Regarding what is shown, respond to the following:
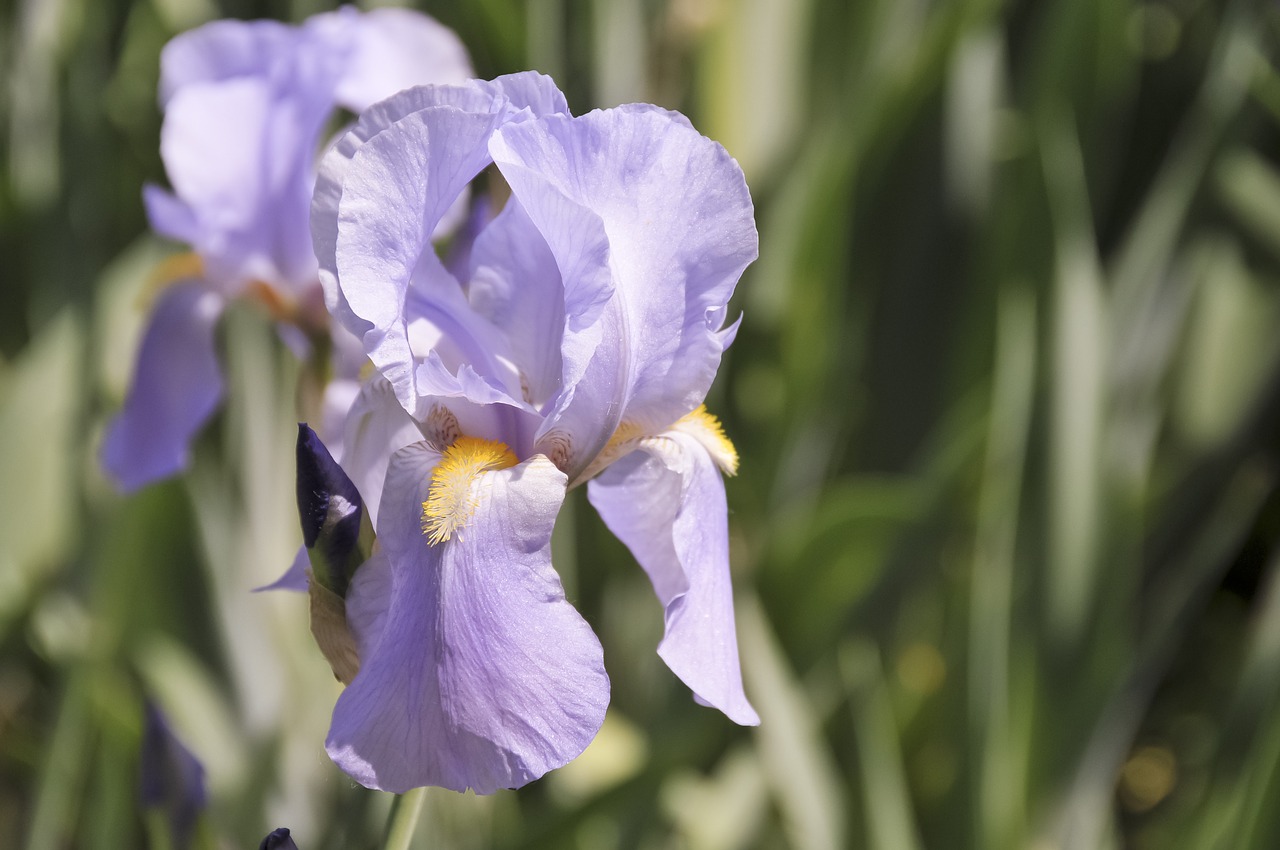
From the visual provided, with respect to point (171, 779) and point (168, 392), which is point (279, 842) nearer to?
point (171, 779)

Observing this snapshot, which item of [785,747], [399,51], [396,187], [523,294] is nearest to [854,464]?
[785,747]

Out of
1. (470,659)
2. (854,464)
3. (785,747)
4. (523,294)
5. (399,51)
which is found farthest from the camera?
(854,464)

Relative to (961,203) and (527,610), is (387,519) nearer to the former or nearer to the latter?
(527,610)

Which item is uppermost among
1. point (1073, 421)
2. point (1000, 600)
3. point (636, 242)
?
point (636, 242)

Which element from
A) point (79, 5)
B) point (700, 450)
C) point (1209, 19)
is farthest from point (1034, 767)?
point (79, 5)

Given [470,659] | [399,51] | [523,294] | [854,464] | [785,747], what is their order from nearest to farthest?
1. [470,659]
2. [523,294]
3. [399,51]
4. [785,747]
5. [854,464]

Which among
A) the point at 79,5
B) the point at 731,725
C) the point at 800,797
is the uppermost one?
the point at 79,5

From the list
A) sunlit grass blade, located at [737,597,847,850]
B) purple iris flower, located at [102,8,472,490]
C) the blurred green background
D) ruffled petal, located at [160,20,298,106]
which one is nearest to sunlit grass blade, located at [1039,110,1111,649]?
the blurred green background
